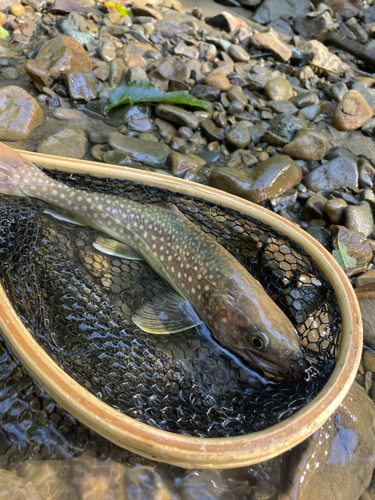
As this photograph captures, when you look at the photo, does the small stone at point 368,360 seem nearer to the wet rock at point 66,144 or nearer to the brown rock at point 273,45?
the wet rock at point 66,144

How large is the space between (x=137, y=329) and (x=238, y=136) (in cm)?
338

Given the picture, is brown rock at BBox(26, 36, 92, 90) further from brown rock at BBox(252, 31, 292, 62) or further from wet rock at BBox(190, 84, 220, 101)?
brown rock at BBox(252, 31, 292, 62)

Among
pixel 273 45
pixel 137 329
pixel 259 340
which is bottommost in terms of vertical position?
pixel 137 329

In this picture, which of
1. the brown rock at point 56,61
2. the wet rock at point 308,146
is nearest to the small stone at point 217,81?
the wet rock at point 308,146

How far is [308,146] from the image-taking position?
4.91 metres

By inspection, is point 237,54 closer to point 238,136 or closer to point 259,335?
point 238,136

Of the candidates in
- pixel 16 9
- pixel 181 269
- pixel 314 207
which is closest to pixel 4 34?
pixel 16 9

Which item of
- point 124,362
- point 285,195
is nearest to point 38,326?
point 124,362

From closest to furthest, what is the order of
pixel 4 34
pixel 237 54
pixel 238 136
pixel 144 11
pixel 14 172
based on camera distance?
pixel 14 172 < pixel 238 136 < pixel 4 34 < pixel 237 54 < pixel 144 11

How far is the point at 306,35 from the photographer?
31.6 feet

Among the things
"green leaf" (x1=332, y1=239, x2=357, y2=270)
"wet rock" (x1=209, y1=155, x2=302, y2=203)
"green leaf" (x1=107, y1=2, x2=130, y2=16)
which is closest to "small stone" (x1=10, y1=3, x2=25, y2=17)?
"green leaf" (x1=107, y1=2, x2=130, y2=16)

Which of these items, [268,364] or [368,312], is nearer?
[268,364]

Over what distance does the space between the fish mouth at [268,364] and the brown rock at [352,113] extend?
4657mm

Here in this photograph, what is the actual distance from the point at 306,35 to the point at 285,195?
7634 millimetres
